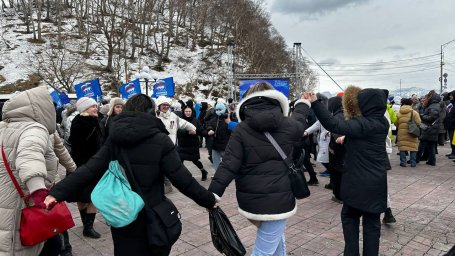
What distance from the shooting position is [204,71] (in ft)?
156

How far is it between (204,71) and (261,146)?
45.7 m

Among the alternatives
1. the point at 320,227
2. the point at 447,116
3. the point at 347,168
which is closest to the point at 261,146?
the point at 347,168

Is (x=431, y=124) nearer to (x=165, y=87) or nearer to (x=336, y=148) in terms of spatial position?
(x=336, y=148)

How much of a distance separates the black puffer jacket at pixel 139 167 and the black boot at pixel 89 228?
2.35 m

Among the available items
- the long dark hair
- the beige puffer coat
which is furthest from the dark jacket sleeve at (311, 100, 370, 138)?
the beige puffer coat

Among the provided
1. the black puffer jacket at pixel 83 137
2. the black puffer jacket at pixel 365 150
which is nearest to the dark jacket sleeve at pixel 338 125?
the black puffer jacket at pixel 365 150

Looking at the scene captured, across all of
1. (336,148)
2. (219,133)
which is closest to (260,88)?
(336,148)

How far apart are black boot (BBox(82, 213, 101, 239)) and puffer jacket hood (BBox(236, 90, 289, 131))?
299 cm

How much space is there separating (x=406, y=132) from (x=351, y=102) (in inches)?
271

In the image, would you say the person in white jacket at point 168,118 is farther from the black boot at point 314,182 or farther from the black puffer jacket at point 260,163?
the black puffer jacket at point 260,163

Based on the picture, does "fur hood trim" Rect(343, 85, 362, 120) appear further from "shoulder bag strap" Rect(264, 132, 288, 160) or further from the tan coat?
the tan coat

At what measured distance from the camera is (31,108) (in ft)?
9.04

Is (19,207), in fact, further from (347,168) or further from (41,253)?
(347,168)

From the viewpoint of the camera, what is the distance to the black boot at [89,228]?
4.52 metres
